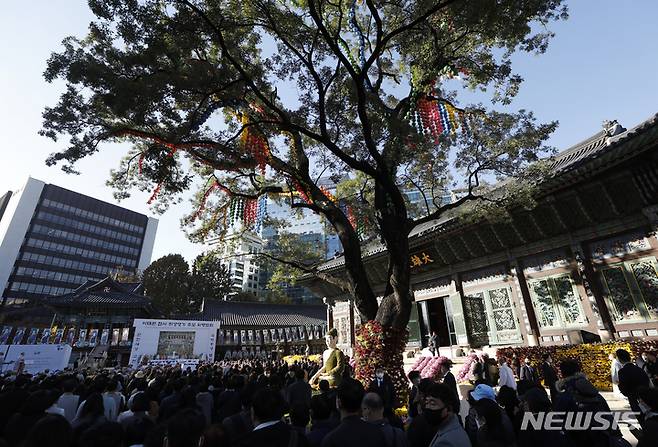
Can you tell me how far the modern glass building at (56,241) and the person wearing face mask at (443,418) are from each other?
63.6 meters

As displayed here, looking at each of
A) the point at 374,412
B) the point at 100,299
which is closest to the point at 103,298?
the point at 100,299

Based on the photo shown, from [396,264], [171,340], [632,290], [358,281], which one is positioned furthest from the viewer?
[171,340]

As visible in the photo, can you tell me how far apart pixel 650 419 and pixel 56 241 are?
7266 centimetres

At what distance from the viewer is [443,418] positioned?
268 cm

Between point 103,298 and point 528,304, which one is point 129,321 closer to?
point 103,298

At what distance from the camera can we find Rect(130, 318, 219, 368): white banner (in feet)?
65.6

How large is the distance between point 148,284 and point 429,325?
3284 cm

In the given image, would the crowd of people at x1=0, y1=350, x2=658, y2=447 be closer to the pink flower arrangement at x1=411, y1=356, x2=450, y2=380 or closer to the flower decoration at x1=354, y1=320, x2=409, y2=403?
the flower decoration at x1=354, y1=320, x2=409, y2=403

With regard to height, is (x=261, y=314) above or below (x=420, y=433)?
above

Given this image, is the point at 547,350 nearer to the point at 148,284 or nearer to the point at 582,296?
the point at 582,296

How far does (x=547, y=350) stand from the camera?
9.89m

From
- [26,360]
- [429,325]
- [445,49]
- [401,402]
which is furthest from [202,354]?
[445,49]

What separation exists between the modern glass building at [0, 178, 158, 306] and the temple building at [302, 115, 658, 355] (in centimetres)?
6039

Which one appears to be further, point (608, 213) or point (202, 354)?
point (202, 354)
